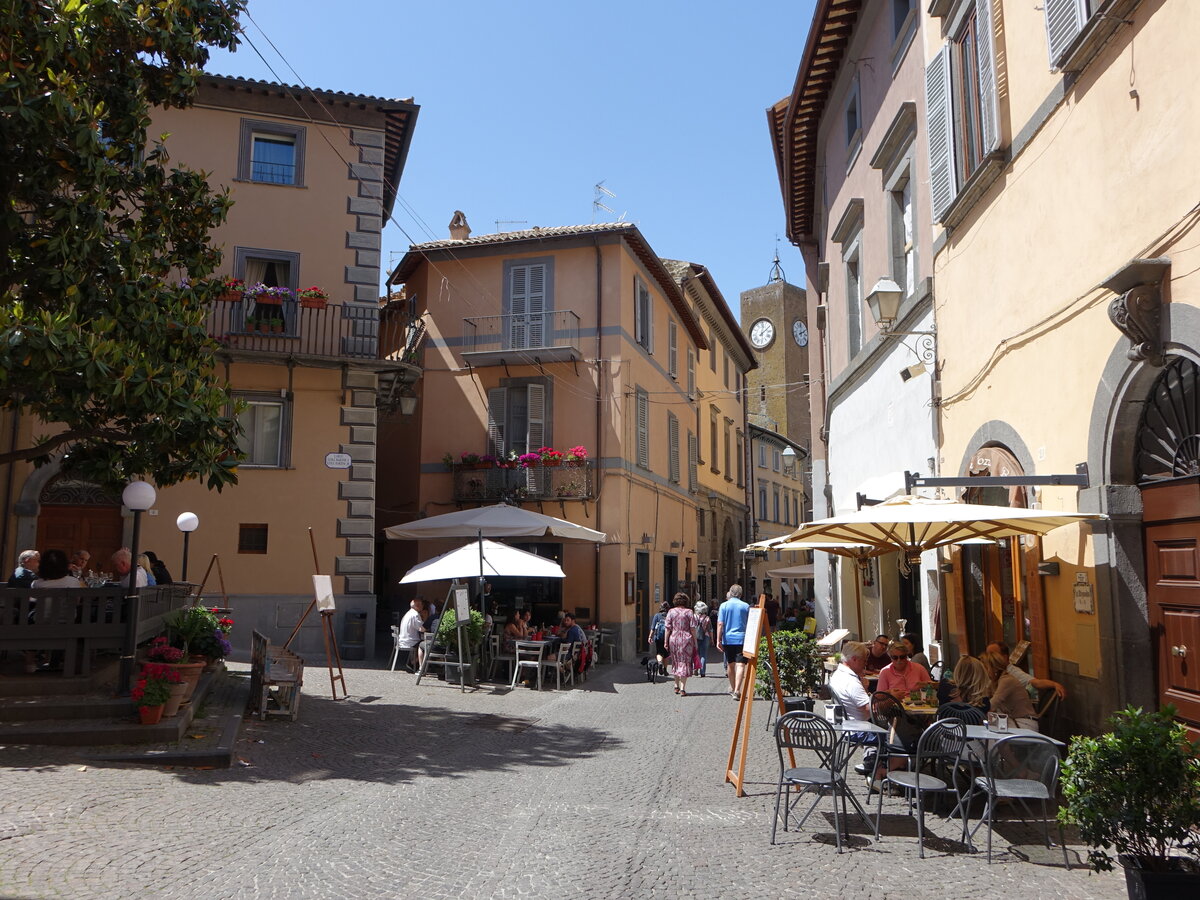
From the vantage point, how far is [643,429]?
23797 mm

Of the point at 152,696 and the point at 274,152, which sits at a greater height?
the point at 274,152

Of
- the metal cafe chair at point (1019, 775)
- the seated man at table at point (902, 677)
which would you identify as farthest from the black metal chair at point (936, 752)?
the seated man at table at point (902, 677)

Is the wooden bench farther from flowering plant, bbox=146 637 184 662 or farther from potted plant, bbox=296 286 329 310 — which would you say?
potted plant, bbox=296 286 329 310

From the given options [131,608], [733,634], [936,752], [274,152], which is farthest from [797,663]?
[274,152]

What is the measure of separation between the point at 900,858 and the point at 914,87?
9606 mm

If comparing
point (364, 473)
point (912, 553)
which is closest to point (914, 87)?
point (912, 553)

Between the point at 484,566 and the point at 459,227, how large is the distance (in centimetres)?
1301

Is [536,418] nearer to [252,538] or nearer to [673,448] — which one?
[673,448]

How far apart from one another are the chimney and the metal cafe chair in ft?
69.5

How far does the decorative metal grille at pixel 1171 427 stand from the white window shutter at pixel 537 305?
16.6 metres

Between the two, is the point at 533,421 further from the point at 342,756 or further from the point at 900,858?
the point at 900,858

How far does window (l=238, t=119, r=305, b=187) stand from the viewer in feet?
60.5

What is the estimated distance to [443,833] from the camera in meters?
6.43

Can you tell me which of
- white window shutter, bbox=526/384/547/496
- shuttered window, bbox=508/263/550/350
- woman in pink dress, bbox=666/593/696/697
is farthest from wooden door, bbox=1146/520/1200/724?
shuttered window, bbox=508/263/550/350
